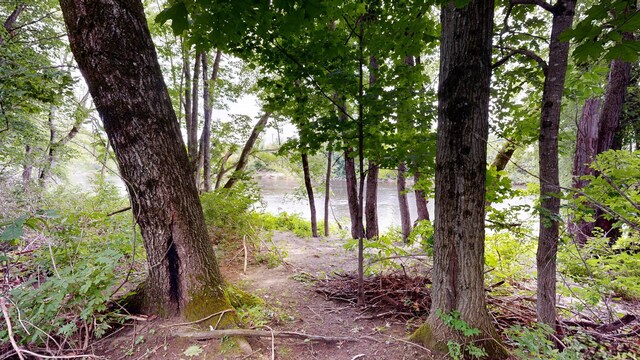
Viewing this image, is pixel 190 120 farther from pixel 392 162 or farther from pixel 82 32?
pixel 392 162

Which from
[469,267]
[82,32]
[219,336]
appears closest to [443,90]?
[469,267]

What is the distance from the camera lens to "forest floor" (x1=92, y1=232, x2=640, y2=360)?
205cm

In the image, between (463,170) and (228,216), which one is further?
(228,216)

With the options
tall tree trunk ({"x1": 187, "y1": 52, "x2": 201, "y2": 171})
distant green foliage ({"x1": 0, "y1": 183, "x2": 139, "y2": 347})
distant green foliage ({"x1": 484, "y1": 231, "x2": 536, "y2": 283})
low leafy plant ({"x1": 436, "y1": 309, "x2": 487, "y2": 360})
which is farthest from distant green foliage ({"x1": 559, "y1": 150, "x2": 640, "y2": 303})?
tall tree trunk ({"x1": 187, "y1": 52, "x2": 201, "y2": 171})

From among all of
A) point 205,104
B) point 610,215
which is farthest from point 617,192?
point 205,104

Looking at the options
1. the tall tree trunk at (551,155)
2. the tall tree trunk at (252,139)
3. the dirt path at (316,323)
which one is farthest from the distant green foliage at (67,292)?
the tall tree trunk at (252,139)

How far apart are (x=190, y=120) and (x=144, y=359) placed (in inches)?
246

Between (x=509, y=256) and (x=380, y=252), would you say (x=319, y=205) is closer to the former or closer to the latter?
(x=509, y=256)

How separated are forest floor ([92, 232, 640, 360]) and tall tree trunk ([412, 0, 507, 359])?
1.54 ft

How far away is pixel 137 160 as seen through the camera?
2.15 m

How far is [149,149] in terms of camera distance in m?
2.17

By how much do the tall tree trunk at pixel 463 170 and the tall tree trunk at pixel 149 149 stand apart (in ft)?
6.36

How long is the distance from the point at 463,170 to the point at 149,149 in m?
2.55

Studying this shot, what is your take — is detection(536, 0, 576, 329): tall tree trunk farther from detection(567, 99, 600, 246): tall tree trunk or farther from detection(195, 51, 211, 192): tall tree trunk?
detection(195, 51, 211, 192): tall tree trunk
